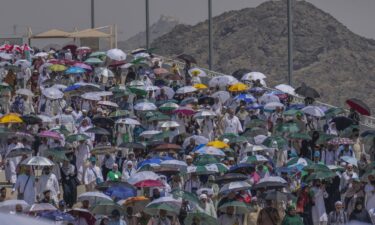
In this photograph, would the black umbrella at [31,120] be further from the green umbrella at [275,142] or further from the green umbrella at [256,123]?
the green umbrella at [275,142]

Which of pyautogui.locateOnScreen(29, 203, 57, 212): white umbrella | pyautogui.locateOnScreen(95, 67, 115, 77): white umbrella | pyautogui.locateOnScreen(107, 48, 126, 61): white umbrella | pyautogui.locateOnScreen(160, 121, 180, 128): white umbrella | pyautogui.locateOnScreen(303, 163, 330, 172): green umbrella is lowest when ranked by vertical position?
pyautogui.locateOnScreen(29, 203, 57, 212): white umbrella

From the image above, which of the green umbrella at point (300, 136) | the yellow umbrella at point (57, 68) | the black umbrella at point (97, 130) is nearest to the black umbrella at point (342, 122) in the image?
the green umbrella at point (300, 136)

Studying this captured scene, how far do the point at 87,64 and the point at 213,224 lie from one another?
19977mm

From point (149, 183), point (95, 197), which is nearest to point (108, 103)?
point (149, 183)

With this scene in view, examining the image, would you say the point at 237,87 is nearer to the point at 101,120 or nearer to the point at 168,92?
the point at 168,92

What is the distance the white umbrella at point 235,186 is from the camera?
73.9 ft

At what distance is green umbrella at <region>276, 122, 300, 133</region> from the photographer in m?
28.6

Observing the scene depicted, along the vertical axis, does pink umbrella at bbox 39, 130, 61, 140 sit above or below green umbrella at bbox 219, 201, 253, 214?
above

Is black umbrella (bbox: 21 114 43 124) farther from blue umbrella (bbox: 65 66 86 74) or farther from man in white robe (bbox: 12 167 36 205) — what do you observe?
blue umbrella (bbox: 65 66 86 74)

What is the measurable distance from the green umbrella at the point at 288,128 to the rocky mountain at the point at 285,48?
5533 cm

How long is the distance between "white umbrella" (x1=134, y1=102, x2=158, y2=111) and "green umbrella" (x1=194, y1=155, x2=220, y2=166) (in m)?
7.07

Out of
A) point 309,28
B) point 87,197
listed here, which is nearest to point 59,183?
point 87,197

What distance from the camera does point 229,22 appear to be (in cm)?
10012

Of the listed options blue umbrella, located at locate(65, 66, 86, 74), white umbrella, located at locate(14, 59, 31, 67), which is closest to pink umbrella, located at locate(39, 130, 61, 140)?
blue umbrella, located at locate(65, 66, 86, 74)
